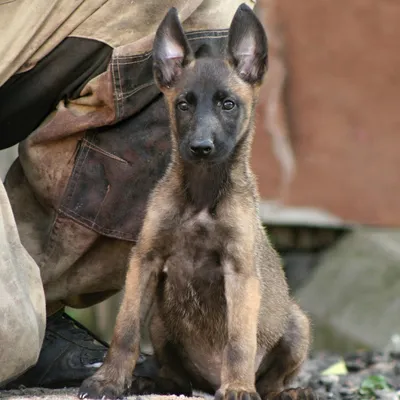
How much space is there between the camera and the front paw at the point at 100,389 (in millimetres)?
4641

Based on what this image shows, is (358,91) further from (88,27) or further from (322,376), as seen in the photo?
(88,27)

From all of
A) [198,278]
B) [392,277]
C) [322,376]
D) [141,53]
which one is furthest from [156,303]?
[392,277]

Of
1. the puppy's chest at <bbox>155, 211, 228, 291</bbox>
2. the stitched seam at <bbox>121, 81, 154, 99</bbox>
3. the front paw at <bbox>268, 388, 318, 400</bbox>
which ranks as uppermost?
the stitched seam at <bbox>121, 81, 154, 99</bbox>

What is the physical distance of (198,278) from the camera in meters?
5.01

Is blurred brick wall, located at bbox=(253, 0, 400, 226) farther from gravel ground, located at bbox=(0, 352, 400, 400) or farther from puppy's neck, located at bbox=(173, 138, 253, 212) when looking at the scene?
puppy's neck, located at bbox=(173, 138, 253, 212)

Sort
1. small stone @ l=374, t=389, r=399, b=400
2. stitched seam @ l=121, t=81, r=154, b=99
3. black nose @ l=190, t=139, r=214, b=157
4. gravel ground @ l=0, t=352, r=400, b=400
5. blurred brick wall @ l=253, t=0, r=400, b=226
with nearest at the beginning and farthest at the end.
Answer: black nose @ l=190, t=139, r=214, b=157 < gravel ground @ l=0, t=352, r=400, b=400 < stitched seam @ l=121, t=81, r=154, b=99 < small stone @ l=374, t=389, r=399, b=400 < blurred brick wall @ l=253, t=0, r=400, b=226


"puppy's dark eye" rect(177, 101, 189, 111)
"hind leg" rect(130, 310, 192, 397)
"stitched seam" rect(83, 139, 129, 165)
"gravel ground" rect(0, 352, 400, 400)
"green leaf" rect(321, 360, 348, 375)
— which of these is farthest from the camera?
"green leaf" rect(321, 360, 348, 375)

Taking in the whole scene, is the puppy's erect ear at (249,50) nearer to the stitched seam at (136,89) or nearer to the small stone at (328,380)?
the stitched seam at (136,89)

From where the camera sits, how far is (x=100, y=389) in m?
4.66

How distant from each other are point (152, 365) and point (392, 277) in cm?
473

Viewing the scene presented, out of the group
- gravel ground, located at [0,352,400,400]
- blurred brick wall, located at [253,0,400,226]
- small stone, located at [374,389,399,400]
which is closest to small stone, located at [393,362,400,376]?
gravel ground, located at [0,352,400,400]

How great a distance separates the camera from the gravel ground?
5.04 meters

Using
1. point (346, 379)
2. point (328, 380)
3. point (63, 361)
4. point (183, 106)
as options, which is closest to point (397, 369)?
point (346, 379)

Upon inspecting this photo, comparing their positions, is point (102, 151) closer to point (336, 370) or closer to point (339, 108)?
point (336, 370)
